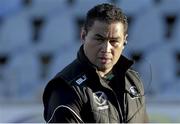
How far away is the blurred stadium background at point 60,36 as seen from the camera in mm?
16250

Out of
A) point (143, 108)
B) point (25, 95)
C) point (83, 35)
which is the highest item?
point (83, 35)

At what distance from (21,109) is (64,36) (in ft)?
34.9

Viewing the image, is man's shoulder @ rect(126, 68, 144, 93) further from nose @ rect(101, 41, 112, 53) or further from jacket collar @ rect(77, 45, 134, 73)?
nose @ rect(101, 41, 112, 53)

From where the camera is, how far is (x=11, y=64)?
16.7 metres

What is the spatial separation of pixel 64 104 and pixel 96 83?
11 cm

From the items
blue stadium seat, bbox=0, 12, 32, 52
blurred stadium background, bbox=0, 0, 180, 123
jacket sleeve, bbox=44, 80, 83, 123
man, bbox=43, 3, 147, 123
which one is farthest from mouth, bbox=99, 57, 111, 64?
blue stadium seat, bbox=0, 12, 32, 52

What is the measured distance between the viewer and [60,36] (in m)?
17.4

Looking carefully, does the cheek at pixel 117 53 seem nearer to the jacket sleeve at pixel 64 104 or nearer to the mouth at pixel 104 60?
the mouth at pixel 104 60

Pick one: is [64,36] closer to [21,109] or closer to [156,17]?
[156,17]

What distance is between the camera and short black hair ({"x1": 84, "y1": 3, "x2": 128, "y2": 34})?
1.54 m

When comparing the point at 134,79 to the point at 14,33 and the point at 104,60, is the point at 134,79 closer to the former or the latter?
the point at 104,60

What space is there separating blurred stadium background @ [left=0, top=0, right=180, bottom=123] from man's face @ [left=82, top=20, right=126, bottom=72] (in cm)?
1395

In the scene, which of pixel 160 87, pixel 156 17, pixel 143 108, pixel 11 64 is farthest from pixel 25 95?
pixel 143 108

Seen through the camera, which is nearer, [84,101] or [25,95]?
[84,101]
